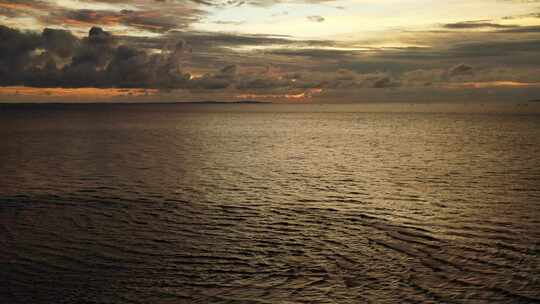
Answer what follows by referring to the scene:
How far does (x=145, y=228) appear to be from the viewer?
28.7 m

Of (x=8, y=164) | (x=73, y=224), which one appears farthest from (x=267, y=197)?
(x=8, y=164)

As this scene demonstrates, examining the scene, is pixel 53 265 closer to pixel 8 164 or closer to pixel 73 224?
pixel 73 224

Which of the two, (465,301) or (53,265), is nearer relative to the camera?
(465,301)

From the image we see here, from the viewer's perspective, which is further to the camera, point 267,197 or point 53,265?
point 267,197

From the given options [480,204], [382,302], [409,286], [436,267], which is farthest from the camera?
[480,204]

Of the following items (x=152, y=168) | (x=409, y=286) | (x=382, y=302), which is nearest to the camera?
(x=382, y=302)

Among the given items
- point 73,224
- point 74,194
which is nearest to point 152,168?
point 74,194

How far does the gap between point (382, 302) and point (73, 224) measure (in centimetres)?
1888

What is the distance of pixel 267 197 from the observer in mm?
38188

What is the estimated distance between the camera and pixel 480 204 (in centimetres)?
3459

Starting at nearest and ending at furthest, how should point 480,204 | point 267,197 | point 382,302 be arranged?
1. point 382,302
2. point 480,204
3. point 267,197

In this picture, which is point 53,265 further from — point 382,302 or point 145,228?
point 382,302

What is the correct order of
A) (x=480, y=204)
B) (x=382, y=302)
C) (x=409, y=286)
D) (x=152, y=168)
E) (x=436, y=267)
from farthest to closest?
(x=152, y=168) < (x=480, y=204) < (x=436, y=267) < (x=409, y=286) < (x=382, y=302)

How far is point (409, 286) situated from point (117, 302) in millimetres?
10858
